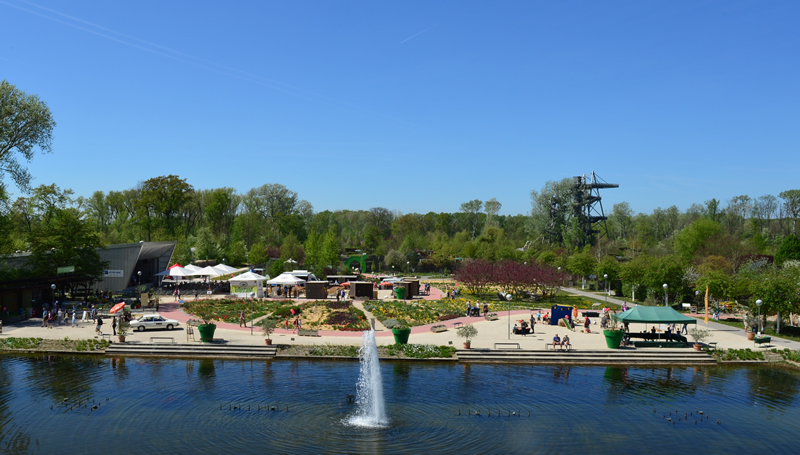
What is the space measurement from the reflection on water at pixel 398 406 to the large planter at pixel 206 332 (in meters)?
2.31

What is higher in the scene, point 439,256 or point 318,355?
point 439,256

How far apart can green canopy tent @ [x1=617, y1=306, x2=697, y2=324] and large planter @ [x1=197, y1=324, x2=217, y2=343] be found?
22.4 m

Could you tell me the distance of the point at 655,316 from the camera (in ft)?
96.6

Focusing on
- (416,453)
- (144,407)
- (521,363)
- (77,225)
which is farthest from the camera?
(77,225)

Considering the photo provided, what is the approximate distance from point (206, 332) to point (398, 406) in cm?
1371

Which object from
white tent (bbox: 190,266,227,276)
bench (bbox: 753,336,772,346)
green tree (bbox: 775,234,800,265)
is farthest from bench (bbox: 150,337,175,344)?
green tree (bbox: 775,234,800,265)

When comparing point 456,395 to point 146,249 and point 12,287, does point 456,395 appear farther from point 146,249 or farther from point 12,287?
point 146,249

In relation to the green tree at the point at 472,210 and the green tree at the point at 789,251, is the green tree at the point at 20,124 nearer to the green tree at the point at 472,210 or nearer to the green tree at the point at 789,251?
the green tree at the point at 789,251

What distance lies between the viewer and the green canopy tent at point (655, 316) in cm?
2904

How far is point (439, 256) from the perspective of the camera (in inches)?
3676

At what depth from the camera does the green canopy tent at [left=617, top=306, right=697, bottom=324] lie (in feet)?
95.3

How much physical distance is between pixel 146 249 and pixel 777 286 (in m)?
56.4

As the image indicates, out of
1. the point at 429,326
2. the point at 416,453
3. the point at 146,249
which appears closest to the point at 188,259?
the point at 146,249

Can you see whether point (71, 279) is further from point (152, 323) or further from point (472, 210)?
point (472, 210)
